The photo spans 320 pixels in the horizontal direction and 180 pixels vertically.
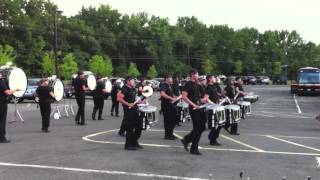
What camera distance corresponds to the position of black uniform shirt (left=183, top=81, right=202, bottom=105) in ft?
42.4

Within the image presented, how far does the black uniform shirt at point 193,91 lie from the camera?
12.9 m

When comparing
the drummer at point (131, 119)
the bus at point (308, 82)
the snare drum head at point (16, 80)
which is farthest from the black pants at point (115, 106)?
the bus at point (308, 82)

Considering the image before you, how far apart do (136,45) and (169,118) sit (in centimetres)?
10490

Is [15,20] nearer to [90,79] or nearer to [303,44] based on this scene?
[90,79]

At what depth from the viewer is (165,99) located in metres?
16.4

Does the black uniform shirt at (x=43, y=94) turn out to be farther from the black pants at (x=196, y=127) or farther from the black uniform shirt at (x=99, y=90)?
the black pants at (x=196, y=127)

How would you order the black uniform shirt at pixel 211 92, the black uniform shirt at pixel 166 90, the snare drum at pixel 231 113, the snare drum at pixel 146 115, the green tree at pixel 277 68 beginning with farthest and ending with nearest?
the green tree at pixel 277 68 < the black uniform shirt at pixel 166 90 < the snare drum at pixel 231 113 < the black uniform shirt at pixel 211 92 < the snare drum at pixel 146 115

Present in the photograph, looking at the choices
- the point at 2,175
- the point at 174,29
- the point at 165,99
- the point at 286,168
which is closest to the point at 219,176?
the point at 286,168

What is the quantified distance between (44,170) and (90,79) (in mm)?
15770

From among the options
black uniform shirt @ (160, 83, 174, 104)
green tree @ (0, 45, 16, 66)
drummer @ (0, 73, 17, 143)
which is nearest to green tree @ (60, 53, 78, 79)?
green tree @ (0, 45, 16, 66)

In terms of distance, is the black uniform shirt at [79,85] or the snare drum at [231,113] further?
the black uniform shirt at [79,85]

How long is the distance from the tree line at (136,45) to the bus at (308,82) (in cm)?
3329

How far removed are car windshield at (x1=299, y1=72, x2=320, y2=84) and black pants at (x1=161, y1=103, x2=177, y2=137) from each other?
43.2 m

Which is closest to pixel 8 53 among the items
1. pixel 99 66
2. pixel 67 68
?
pixel 67 68
